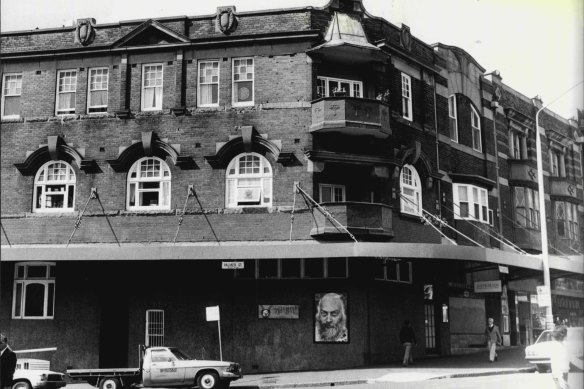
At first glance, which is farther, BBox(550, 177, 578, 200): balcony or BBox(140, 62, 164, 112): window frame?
BBox(550, 177, 578, 200): balcony

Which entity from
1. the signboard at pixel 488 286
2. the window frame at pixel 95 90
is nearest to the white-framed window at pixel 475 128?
the signboard at pixel 488 286

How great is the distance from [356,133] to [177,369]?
34.2 feet

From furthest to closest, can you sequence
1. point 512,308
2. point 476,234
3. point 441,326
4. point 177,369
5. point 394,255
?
point 512,308 → point 476,234 → point 441,326 → point 394,255 → point 177,369

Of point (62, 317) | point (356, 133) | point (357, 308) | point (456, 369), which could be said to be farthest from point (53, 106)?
point (456, 369)

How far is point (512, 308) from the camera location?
1346 inches

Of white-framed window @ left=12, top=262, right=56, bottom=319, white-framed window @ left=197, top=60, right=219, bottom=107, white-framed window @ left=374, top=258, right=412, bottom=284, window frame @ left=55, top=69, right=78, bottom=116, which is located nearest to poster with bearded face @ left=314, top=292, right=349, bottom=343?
white-framed window @ left=374, top=258, right=412, bottom=284

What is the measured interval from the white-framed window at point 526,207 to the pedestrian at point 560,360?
2314cm

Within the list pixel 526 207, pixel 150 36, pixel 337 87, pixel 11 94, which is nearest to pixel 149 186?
pixel 150 36

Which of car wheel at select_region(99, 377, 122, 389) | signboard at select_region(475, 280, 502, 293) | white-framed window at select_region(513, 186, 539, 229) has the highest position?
white-framed window at select_region(513, 186, 539, 229)

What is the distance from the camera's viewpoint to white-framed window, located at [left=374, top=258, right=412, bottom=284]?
26125mm

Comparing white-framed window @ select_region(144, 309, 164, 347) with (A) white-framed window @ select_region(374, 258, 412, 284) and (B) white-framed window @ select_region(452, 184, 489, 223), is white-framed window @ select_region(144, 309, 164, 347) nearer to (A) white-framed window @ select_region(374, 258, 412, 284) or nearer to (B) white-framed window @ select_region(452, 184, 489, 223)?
(A) white-framed window @ select_region(374, 258, 412, 284)

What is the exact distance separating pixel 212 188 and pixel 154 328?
535 centimetres

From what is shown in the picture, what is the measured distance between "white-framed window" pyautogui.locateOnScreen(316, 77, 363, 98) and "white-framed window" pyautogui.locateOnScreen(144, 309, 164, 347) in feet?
31.6

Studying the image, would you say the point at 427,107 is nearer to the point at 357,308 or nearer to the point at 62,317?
the point at 357,308
